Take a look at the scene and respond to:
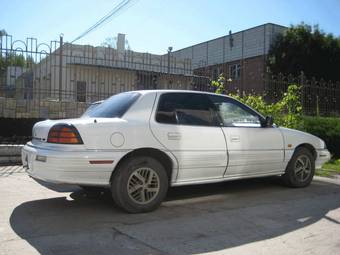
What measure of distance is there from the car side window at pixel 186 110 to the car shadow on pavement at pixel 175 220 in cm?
117

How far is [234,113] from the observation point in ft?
23.0

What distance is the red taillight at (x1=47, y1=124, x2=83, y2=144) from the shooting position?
17.9ft

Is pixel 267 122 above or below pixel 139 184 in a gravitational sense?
above

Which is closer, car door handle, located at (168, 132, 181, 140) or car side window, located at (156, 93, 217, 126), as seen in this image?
car door handle, located at (168, 132, 181, 140)

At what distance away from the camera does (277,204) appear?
661cm

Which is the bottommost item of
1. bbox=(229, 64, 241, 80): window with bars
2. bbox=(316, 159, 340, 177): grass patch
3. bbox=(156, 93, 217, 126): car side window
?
bbox=(316, 159, 340, 177): grass patch

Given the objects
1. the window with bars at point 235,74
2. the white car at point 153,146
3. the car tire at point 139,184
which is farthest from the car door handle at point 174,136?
the window with bars at point 235,74

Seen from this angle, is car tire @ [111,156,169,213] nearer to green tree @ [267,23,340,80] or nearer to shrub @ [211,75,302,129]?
shrub @ [211,75,302,129]

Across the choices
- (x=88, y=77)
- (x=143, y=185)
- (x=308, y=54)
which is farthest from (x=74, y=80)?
(x=308, y=54)

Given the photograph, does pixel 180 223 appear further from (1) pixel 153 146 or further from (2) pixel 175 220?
(1) pixel 153 146

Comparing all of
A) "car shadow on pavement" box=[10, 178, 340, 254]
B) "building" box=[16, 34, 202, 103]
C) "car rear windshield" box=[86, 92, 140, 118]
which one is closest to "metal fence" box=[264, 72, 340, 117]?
"building" box=[16, 34, 202, 103]

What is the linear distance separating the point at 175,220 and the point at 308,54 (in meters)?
25.0

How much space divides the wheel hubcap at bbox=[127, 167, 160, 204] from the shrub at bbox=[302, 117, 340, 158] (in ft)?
25.9

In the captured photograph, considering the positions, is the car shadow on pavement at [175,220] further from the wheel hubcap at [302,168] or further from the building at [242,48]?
the building at [242,48]
